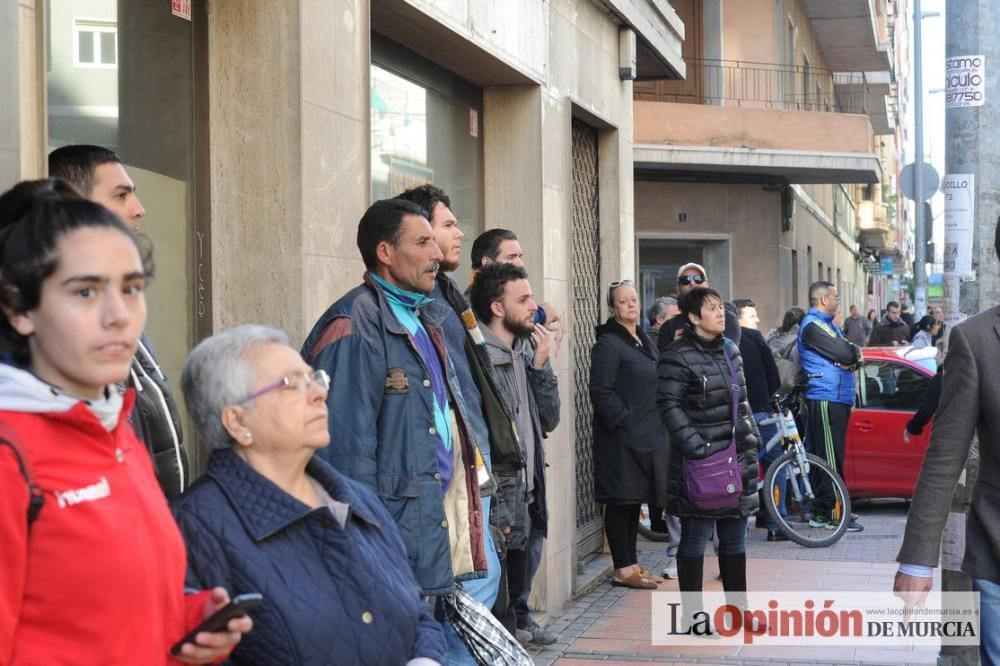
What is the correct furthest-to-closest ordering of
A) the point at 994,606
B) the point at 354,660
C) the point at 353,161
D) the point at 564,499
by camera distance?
the point at 564,499, the point at 353,161, the point at 994,606, the point at 354,660

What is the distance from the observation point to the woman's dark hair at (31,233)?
2479 millimetres

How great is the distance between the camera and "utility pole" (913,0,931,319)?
17.7m

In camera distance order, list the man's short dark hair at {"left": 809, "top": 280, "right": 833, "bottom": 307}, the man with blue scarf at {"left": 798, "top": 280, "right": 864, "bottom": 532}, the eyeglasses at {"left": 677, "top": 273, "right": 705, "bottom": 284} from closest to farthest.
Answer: the eyeglasses at {"left": 677, "top": 273, "right": 705, "bottom": 284} < the man with blue scarf at {"left": 798, "top": 280, "right": 864, "bottom": 532} < the man's short dark hair at {"left": 809, "top": 280, "right": 833, "bottom": 307}

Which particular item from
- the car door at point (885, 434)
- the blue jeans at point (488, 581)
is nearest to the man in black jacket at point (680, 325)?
the car door at point (885, 434)

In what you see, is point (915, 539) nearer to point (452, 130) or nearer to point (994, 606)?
point (994, 606)

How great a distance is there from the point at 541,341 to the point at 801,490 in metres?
5.74

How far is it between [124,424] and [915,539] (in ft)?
7.71

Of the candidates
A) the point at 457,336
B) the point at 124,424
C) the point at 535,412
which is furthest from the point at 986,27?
the point at 124,424

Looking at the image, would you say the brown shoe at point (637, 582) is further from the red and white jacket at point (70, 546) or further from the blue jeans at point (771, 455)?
the red and white jacket at point (70, 546)

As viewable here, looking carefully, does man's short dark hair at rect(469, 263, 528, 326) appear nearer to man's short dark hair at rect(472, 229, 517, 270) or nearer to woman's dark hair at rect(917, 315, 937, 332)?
man's short dark hair at rect(472, 229, 517, 270)

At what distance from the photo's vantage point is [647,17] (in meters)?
12.5

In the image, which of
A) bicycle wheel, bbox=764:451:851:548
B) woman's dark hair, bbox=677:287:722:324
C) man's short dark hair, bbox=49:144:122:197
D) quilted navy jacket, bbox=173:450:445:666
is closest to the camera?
quilted navy jacket, bbox=173:450:445:666

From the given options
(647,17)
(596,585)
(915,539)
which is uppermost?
(647,17)

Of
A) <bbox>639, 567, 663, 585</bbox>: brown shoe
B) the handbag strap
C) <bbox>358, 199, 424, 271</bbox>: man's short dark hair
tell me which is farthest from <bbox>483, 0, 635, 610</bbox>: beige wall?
<bbox>358, 199, 424, 271</bbox>: man's short dark hair
